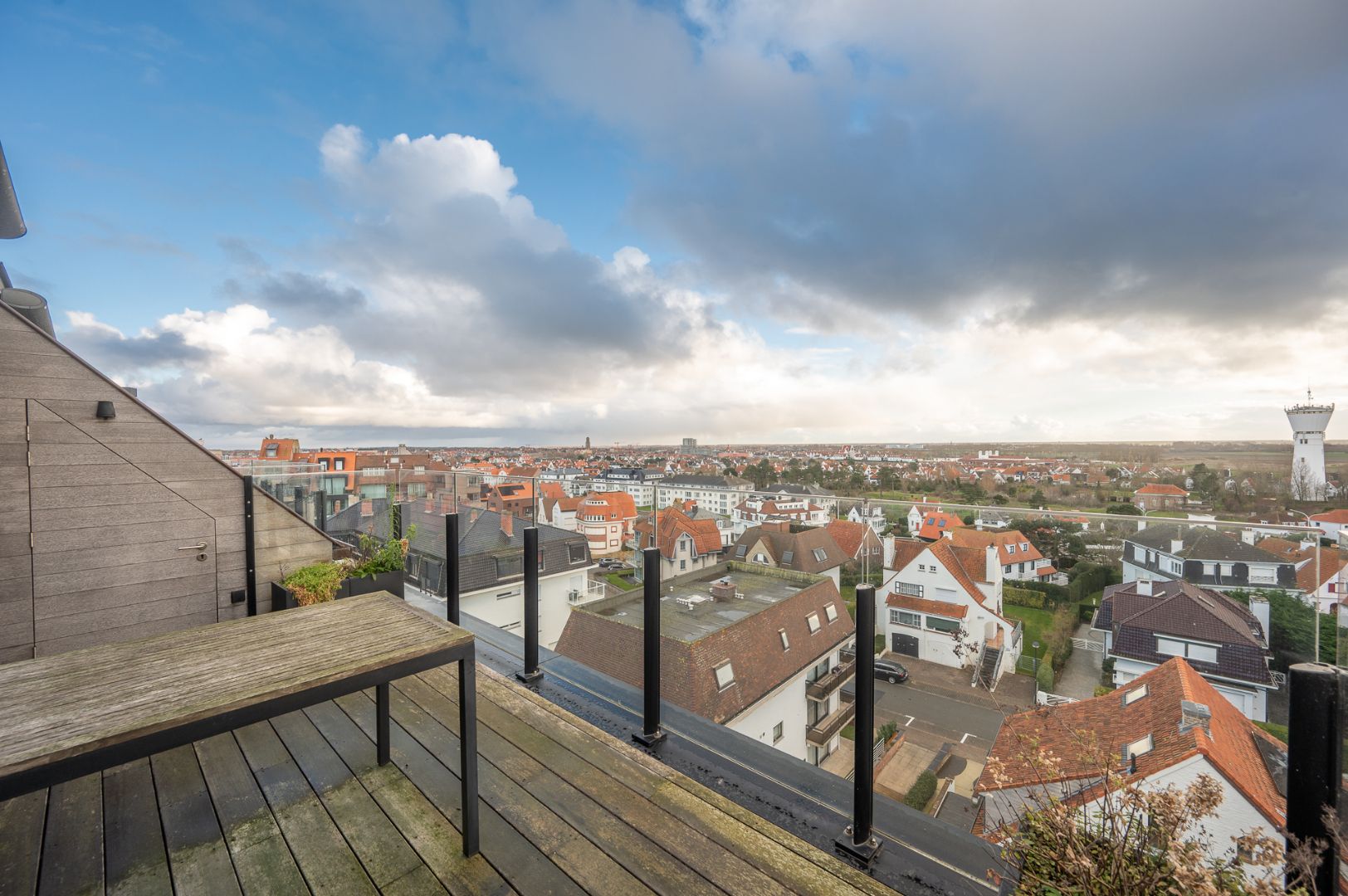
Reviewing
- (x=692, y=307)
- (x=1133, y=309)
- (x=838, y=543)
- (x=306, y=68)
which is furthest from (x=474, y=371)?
(x=1133, y=309)

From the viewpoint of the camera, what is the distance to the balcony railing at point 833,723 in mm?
1770

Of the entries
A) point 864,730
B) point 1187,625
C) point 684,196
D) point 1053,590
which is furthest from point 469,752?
point 684,196

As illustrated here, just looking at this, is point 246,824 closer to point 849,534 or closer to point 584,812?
point 584,812

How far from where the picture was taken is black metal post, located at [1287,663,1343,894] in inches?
40.1

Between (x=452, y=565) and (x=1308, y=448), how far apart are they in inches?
173

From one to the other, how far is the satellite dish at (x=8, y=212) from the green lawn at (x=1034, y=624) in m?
6.35

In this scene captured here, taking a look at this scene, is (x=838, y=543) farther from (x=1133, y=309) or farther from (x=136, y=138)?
(x=1133, y=309)

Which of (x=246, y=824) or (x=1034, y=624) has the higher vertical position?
(x=1034, y=624)

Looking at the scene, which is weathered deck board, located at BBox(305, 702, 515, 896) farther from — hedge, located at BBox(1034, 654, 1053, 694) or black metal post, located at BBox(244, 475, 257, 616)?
hedge, located at BBox(1034, 654, 1053, 694)

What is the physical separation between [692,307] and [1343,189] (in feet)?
42.4

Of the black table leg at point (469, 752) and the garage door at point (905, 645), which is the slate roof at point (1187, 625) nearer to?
the garage door at point (905, 645)

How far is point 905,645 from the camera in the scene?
1896mm

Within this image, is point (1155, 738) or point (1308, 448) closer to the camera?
point (1155, 738)

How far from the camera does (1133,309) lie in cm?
918
